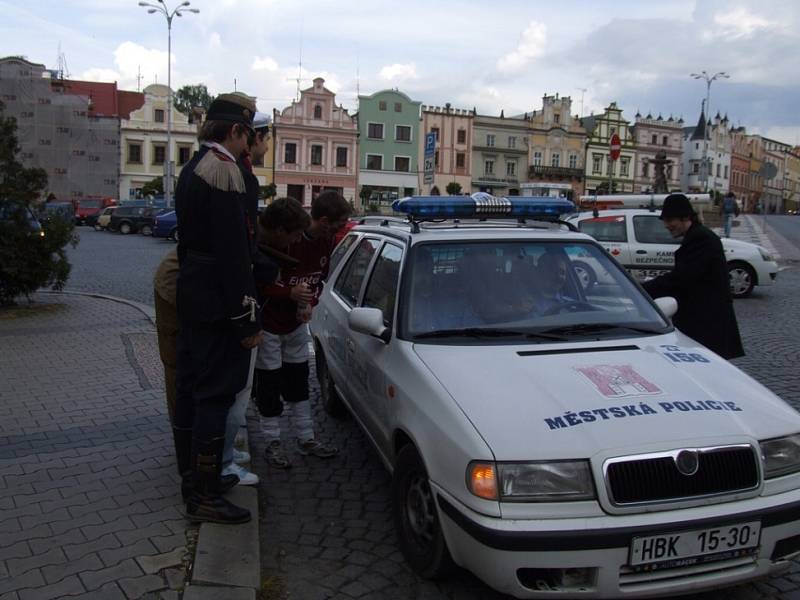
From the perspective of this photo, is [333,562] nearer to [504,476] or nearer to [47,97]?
[504,476]

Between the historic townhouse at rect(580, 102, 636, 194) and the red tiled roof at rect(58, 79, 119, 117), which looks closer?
the red tiled roof at rect(58, 79, 119, 117)

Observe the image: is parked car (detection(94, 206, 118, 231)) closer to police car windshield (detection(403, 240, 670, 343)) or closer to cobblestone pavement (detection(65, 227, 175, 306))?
cobblestone pavement (detection(65, 227, 175, 306))

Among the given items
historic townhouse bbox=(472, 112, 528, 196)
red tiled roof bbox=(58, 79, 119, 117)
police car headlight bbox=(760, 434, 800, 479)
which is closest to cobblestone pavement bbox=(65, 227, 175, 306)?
police car headlight bbox=(760, 434, 800, 479)

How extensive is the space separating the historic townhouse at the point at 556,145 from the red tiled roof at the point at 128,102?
3704 centimetres

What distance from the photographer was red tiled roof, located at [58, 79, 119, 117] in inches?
2394

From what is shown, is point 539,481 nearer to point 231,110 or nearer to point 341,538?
point 341,538

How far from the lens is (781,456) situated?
122 inches

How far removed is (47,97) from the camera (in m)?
51.3

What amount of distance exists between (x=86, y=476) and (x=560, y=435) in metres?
2.98

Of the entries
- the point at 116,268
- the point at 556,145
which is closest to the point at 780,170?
the point at 556,145

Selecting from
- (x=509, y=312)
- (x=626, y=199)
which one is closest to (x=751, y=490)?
(x=509, y=312)

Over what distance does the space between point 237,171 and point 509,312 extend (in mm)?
1602

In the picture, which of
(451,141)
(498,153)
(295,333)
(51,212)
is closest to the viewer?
(295,333)

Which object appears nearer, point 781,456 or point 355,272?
point 781,456
